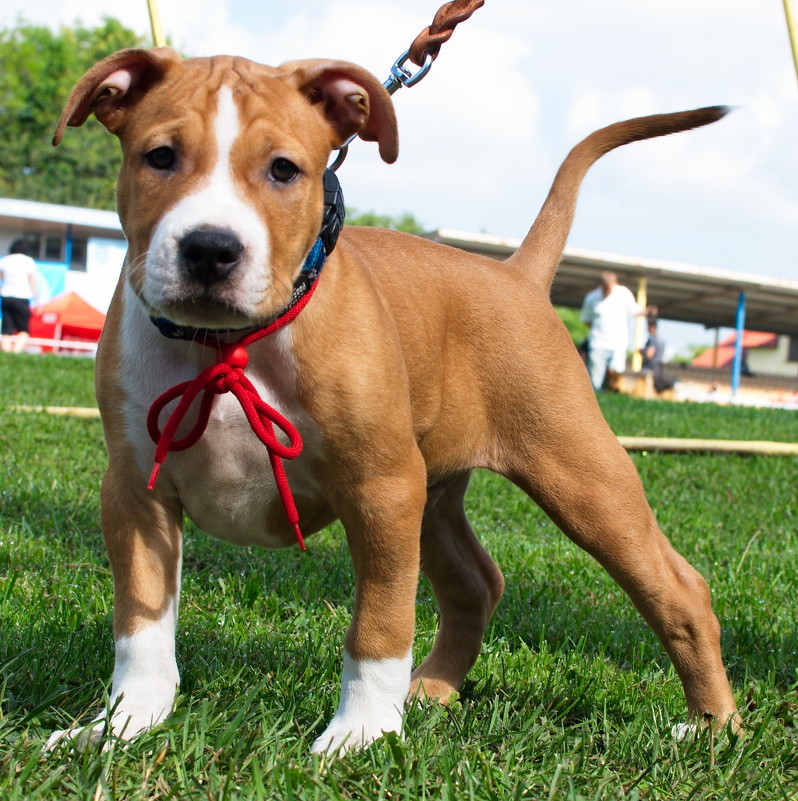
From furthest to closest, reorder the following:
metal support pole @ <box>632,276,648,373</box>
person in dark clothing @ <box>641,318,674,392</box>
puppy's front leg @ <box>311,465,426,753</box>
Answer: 1. metal support pole @ <box>632,276,648,373</box>
2. person in dark clothing @ <box>641,318,674,392</box>
3. puppy's front leg @ <box>311,465,426,753</box>

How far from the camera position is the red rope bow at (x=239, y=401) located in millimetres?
2385

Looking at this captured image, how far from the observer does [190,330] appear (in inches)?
94.0

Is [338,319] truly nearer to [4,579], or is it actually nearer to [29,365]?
[4,579]

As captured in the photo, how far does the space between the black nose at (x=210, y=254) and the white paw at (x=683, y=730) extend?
1798 mm

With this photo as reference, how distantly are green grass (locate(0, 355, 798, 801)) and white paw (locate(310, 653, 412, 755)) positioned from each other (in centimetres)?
7

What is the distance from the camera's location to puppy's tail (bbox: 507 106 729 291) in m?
3.56

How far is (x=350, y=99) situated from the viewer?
2.65m

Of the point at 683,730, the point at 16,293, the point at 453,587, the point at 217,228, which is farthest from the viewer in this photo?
the point at 16,293

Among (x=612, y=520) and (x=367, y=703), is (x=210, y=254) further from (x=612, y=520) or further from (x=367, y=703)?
(x=612, y=520)

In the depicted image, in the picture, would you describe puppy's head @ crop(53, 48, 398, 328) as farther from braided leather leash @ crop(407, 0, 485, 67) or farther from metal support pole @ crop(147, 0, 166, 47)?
metal support pole @ crop(147, 0, 166, 47)

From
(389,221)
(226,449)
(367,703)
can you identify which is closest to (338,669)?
(367,703)

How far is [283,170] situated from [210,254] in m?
0.37

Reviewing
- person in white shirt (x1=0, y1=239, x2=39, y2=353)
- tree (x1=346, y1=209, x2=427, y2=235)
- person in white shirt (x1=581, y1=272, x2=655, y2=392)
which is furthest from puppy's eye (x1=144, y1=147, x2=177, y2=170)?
tree (x1=346, y1=209, x2=427, y2=235)

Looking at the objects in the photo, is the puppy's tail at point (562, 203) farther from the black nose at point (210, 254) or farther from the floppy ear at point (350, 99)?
the black nose at point (210, 254)
